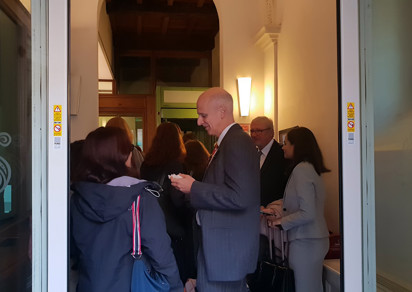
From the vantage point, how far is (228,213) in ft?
6.54

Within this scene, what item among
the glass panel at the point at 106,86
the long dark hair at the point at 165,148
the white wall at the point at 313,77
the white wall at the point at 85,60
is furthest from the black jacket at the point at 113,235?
the glass panel at the point at 106,86

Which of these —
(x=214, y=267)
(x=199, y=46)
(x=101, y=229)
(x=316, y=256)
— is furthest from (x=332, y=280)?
(x=199, y=46)

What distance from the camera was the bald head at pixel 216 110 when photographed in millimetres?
2129

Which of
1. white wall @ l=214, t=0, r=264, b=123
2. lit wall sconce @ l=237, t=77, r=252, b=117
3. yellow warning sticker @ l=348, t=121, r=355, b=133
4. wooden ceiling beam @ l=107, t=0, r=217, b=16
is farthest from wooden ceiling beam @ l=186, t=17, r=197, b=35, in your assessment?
yellow warning sticker @ l=348, t=121, r=355, b=133

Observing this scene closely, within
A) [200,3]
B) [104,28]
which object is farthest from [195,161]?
[200,3]

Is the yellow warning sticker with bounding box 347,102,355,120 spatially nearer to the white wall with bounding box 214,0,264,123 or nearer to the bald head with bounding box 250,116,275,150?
the bald head with bounding box 250,116,275,150

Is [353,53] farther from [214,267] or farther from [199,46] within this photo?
[199,46]

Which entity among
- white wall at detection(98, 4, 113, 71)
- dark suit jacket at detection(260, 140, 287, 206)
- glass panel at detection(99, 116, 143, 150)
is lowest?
dark suit jacket at detection(260, 140, 287, 206)

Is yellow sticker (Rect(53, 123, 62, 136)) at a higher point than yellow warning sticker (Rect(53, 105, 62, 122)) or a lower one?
lower

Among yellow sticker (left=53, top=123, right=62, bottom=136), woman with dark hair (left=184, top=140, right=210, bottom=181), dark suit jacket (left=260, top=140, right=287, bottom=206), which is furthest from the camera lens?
woman with dark hair (left=184, top=140, right=210, bottom=181)

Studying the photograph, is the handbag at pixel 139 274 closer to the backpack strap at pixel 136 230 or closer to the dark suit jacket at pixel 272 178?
the backpack strap at pixel 136 230

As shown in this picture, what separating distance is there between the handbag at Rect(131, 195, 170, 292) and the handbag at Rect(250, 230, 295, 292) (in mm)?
1112

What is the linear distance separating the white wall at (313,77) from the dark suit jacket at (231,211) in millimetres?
1233

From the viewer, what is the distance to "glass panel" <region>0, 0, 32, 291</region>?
1721 millimetres
